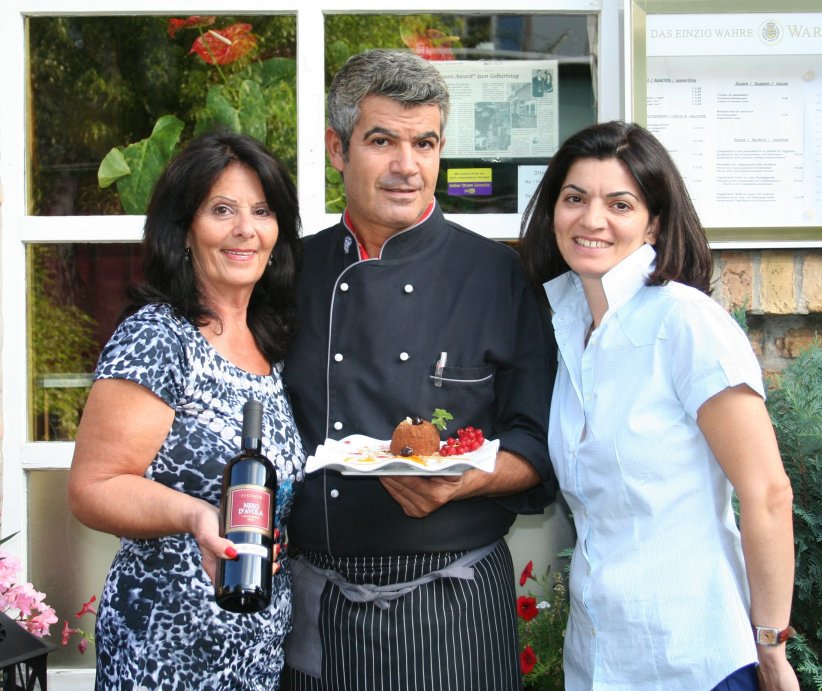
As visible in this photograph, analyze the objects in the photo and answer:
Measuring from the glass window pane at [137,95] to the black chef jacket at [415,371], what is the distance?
4.11ft

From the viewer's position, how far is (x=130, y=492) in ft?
6.88

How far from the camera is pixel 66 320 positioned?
372 cm

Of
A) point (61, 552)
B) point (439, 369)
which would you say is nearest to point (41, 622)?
point (61, 552)

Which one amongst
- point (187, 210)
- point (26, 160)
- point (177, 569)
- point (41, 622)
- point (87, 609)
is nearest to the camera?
point (177, 569)

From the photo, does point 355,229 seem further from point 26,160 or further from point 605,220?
point 26,160

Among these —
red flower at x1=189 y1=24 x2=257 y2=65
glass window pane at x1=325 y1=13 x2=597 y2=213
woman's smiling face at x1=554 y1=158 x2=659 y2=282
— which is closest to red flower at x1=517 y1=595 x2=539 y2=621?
glass window pane at x1=325 y1=13 x2=597 y2=213

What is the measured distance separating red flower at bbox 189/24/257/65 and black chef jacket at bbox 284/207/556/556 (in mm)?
1402

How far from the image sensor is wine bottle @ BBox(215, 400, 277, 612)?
6.16 ft

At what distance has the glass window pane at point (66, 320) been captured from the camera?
12.1 ft

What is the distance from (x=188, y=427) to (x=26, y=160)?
1.97 meters

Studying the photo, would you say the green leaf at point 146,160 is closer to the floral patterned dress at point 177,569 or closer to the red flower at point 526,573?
the floral patterned dress at point 177,569

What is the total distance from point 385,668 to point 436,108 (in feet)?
4.96

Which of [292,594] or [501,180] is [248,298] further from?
[501,180]

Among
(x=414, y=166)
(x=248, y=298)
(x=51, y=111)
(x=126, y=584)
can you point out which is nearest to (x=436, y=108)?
(x=414, y=166)
